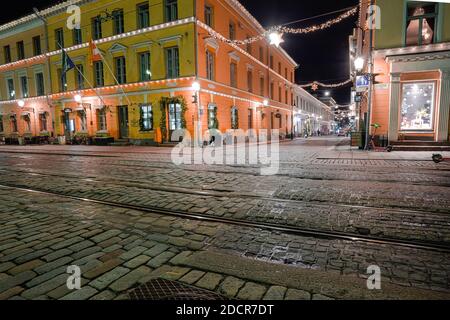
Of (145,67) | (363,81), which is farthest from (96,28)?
(363,81)

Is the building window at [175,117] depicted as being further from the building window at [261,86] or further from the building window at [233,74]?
the building window at [261,86]

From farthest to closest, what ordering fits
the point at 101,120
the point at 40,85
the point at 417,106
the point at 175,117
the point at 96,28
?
the point at 40,85 < the point at 101,120 < the point at 96,28 < the point at 175,117 < the point at 417,106

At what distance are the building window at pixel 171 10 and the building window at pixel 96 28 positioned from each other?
720cm

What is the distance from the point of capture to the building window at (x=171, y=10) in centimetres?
2061

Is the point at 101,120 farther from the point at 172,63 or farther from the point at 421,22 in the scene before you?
the point at 421,22

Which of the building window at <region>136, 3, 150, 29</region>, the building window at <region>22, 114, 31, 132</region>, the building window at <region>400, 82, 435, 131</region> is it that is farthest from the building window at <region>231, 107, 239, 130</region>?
the building window at <region>22, 114, 31, 132</region>

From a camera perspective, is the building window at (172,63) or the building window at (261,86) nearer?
the building window at (172,63)

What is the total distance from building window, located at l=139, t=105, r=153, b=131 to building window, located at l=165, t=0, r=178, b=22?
7133 mm

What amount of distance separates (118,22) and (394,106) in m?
22.2

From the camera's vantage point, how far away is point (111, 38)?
23.2 m

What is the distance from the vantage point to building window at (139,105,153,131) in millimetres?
22375

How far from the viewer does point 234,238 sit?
11.7 ft

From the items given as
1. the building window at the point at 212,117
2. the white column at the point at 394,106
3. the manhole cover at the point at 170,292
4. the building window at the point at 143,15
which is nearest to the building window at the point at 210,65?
the building window at the point at 212,117

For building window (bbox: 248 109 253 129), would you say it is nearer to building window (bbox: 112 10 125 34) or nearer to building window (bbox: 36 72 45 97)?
building window (bbox: 112 10 125 34)
